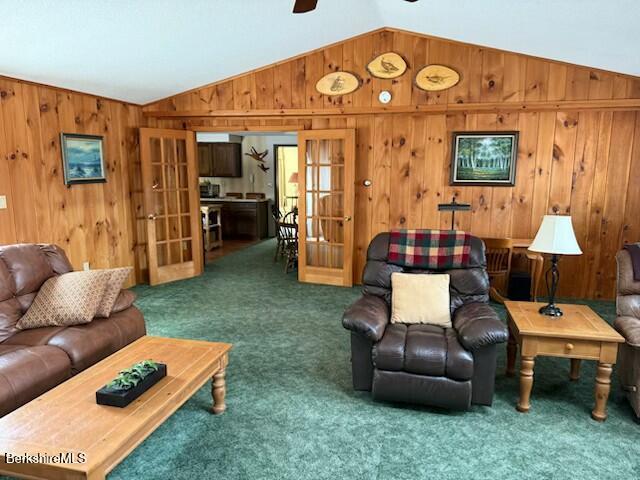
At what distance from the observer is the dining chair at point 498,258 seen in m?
4.50

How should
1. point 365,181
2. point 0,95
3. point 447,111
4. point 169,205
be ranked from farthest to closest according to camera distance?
point 169,205 < point 365,181 < point 447,111 < point 0,95

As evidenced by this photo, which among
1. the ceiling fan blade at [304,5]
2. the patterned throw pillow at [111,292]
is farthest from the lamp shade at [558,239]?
the patterned throw pillow at [111,292]

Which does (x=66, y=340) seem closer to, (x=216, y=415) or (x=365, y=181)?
(x=216, y=415)

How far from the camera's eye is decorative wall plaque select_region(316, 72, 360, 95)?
526 cm

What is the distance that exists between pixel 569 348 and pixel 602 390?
0.30 meters

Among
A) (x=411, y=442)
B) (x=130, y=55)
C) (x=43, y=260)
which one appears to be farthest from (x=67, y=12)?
(x=411, y=442)

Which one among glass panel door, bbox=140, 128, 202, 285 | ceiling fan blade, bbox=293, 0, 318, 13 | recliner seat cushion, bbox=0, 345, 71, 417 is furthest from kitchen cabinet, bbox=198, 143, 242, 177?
recliner seat cushion, bbox=0, 345, 71, 417

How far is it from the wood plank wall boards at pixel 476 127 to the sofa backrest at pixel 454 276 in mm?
2112

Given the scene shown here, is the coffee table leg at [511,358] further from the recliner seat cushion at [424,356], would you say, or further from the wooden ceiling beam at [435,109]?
the wooden ceiling beam at [435,109]

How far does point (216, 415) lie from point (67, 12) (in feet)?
9.65

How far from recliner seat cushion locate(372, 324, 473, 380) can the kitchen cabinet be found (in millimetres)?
7374

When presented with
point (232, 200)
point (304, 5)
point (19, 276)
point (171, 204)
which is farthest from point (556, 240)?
point (232, 200)

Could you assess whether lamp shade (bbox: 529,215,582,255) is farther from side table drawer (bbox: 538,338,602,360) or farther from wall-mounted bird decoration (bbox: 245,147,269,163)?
wall-mounted bird decoration (bbox: 245,147,269,163)

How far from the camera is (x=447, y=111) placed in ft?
16.5
